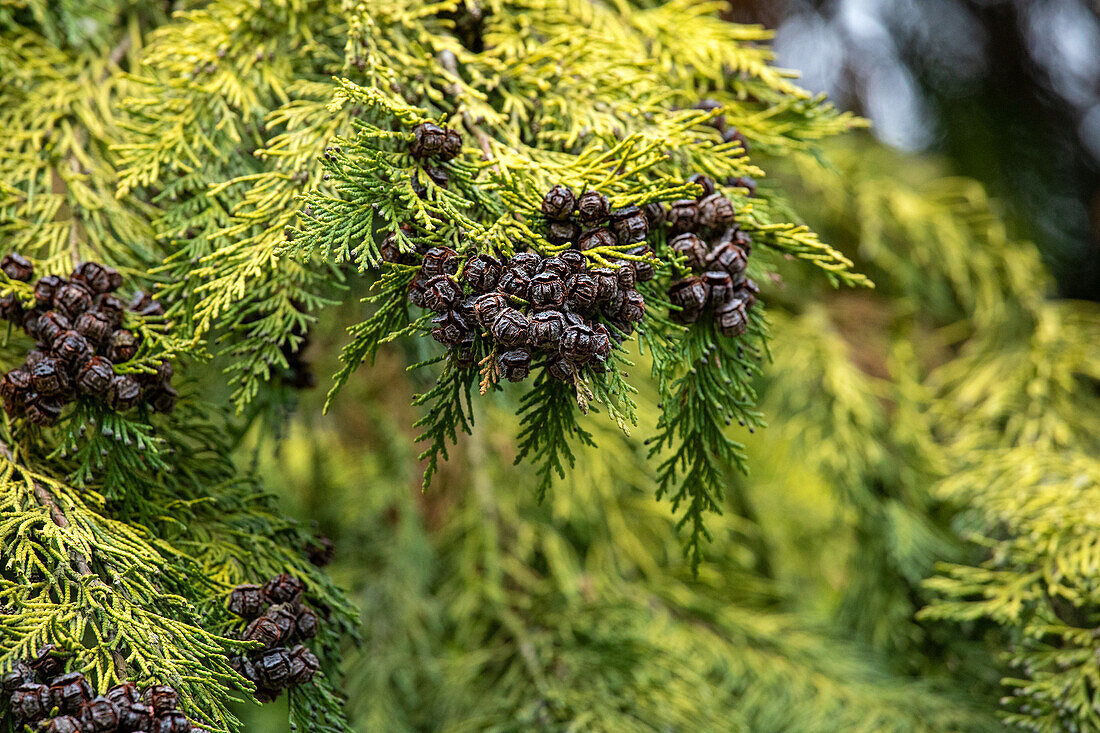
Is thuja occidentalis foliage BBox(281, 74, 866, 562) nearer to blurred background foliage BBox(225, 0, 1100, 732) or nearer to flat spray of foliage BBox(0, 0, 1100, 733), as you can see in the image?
flat spray of foliage BBox(0, 0, 1100, 733)

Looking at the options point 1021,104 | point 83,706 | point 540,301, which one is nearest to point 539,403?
point 540,301

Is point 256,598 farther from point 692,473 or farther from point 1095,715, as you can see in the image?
point 1095,715

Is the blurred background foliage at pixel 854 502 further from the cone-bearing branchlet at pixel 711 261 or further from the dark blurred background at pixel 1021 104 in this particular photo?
the cone-bearing branchlet at pixel 711 261

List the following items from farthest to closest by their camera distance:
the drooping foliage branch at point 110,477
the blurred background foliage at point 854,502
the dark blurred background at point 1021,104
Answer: the dark blurred background at point 1021,104, the blurred background foliage at point 854,502, the drooping foliage branch at point 110,477

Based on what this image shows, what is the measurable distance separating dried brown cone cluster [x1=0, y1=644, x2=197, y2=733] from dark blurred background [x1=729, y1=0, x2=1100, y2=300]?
2.17 meters

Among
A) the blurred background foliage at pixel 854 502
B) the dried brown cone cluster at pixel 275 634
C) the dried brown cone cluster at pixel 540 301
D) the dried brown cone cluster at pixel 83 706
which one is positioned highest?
the dried brown cone cluster at pixel 540 301

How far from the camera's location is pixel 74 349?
87cm

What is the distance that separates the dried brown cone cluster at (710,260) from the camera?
867 millimetres

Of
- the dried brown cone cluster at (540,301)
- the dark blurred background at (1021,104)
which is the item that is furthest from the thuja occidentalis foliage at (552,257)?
the dark blurred background at (1021,104)

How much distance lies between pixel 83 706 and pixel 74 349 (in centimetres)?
39

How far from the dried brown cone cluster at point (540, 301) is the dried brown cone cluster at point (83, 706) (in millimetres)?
427

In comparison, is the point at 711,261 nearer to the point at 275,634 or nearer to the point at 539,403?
the point at 539,403

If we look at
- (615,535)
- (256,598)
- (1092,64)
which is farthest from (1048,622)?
(1092,64)

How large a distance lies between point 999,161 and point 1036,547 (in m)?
1.33
